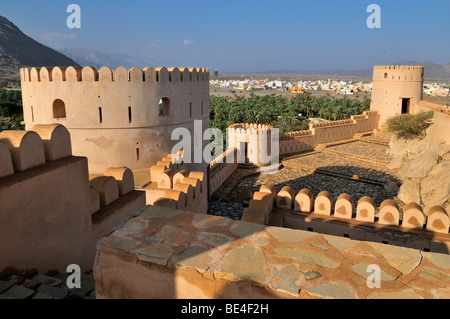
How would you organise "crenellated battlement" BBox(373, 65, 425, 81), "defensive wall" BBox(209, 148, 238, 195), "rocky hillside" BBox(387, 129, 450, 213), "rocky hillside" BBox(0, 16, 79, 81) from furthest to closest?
"rocky hillside" BBox(0, 16, 79, 81) < "crenellated battlement" BBox(373, 65, 425, 81) < "defensive wall" BBox(209, 148, 238, 195) < "rocky hillside" BBox(387, 129, 450, 213)

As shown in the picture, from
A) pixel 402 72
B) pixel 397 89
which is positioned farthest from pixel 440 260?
pixel 402 72

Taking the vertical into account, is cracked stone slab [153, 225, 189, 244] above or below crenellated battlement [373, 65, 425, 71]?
below

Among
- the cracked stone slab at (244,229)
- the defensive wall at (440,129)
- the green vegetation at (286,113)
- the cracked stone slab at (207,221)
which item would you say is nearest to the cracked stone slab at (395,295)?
the cracked stone slab at (244,229)

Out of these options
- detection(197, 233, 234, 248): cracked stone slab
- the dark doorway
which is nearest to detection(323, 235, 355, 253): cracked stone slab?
detection(197, 233, 234, 248): cracked stone slab

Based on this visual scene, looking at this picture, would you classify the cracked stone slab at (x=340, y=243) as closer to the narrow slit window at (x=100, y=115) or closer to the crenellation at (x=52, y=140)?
the crenellation at (x=52, y=140)

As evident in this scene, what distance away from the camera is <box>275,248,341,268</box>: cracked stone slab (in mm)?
2342

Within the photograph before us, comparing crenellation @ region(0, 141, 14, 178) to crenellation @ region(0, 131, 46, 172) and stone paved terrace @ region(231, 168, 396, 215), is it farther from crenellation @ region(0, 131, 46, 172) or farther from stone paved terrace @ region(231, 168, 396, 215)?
stone paved terrace @ region(231, 168, 396, 215)

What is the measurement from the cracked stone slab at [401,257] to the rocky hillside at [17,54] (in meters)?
70.0

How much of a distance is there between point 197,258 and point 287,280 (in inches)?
24.3

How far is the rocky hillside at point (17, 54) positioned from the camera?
6494 centimetres

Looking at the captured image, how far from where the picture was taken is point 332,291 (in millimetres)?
2043

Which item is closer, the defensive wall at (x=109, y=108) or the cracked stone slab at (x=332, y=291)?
the cracked stone slab at (x=332, y=291)

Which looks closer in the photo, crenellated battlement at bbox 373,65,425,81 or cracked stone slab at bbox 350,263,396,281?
cracked stone slab at bbox 350,263,396,281

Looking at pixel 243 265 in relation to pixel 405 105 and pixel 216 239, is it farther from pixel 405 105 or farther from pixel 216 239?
pixel 405 105
